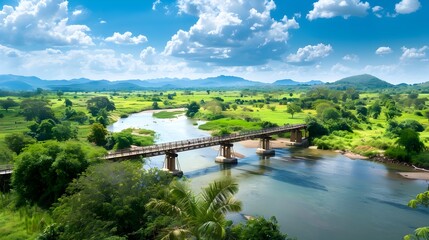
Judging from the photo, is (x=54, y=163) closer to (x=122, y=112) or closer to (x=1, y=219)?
(x=1, y=219)

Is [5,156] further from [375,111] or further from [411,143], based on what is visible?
[375,111]

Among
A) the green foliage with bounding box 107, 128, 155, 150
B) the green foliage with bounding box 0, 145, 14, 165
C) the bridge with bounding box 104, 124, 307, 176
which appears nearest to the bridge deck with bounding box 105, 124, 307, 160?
the bridge with bounding box 104, 124, 307, 176

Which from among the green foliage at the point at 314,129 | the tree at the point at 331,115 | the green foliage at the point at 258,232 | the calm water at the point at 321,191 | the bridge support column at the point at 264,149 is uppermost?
the green foliage at the point at 258,232

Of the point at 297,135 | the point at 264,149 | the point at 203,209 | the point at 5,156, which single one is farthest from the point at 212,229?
the point at 297,135

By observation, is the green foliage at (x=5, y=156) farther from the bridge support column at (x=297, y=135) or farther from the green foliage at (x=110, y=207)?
the bridge support column at (x=297, y=135)

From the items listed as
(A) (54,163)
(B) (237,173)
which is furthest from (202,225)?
(B) (237,173)

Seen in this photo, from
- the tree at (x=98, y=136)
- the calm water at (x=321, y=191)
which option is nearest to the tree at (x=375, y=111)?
the calm water at (x=321, y=191)
